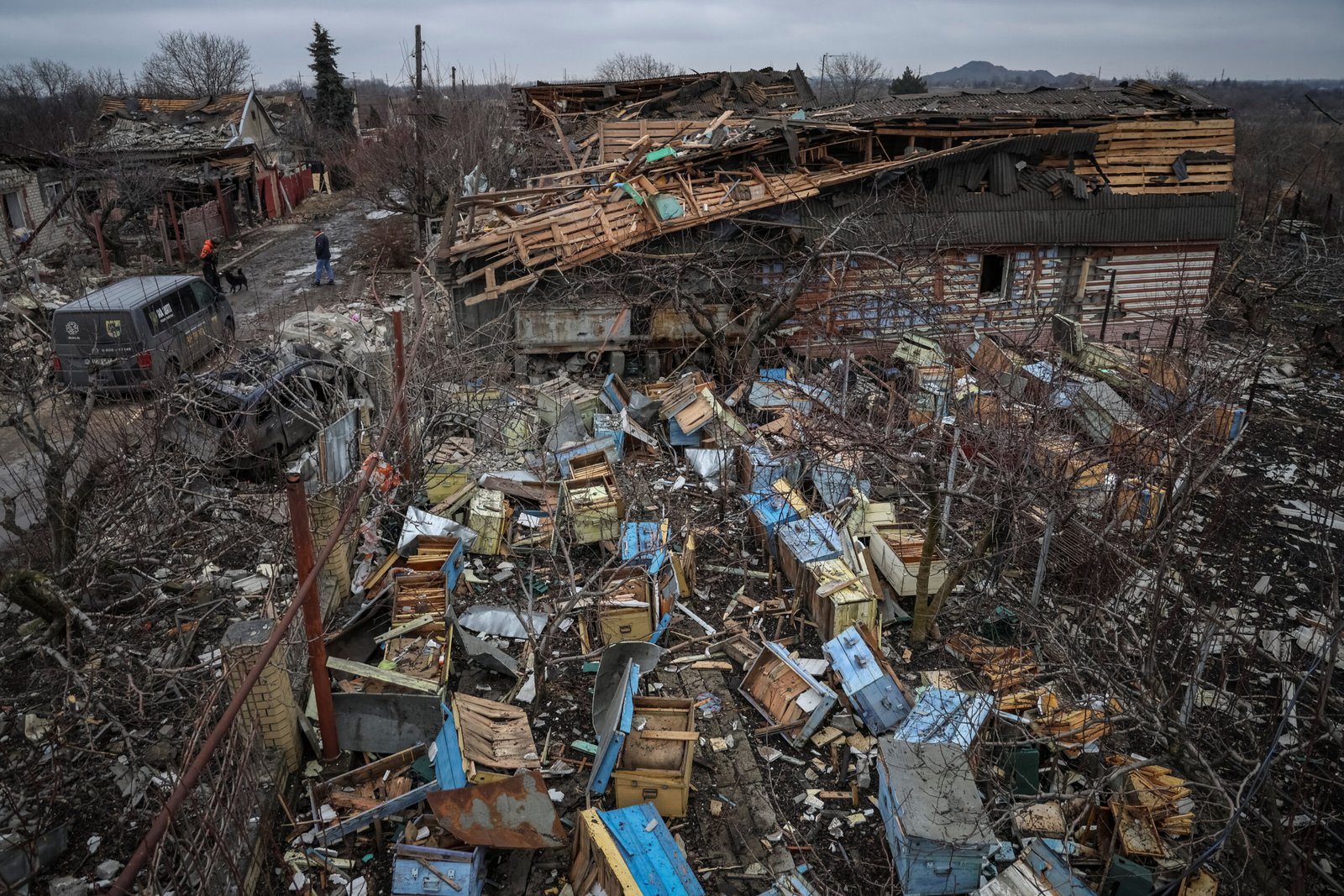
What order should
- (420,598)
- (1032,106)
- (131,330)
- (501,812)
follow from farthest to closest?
(1032,106)
(131,330)
(420,598)
(501,812)

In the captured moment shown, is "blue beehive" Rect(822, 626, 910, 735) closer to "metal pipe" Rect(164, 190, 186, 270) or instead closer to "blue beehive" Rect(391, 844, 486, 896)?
"blue beehive" Rect(391, 844, 486, 896)

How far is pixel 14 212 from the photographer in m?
21.6

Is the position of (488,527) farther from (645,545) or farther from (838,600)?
(838,600)

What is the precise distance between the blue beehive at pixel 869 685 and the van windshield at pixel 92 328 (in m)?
11.1

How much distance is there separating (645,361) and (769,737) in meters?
8.78

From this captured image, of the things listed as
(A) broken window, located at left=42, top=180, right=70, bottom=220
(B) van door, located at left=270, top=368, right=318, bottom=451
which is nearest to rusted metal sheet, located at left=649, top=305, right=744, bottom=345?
(B) van door, located at left=270, top=368, right=318, bottom=451

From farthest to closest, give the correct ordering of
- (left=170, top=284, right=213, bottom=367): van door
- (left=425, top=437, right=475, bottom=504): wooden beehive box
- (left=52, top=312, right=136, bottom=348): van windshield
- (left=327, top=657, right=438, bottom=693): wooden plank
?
(left=170, top=284, right=213, bottom=367): van door < (left=52, top=312, right=136, bottom=348): van windshield < (left=425, top=437, right=475, bottom=504): wooden beehive box < (left=327, top=657, right=438, bottom=693): wooden plank

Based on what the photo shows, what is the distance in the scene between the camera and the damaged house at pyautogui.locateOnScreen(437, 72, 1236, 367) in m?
14.0

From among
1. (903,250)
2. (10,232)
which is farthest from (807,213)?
(10,232)

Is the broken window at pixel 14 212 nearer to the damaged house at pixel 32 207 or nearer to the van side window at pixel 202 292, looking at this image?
the damaged house at pixel 32 207

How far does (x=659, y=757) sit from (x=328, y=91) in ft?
148

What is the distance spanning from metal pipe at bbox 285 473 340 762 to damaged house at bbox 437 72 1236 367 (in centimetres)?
807

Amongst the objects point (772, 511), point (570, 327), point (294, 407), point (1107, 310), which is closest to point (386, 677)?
point (772, 511)

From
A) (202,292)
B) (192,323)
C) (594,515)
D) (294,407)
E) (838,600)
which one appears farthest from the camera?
(202,292)
